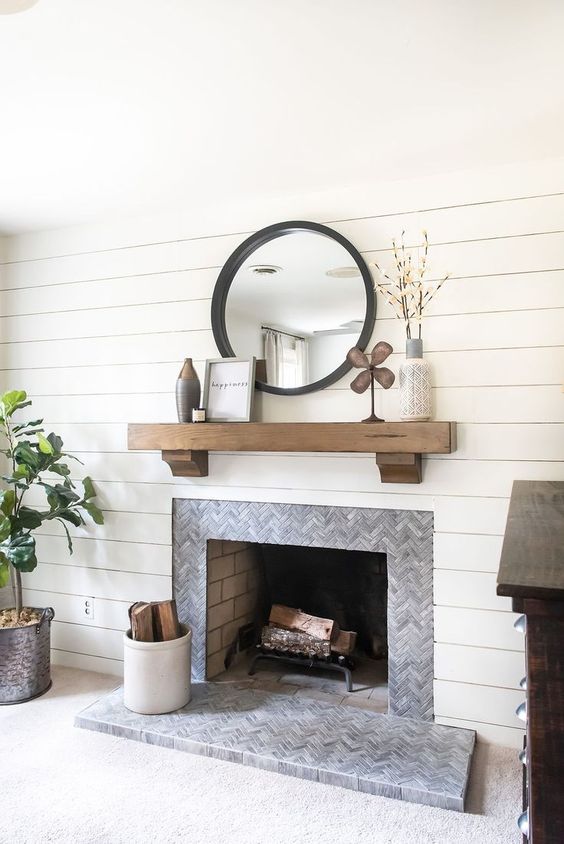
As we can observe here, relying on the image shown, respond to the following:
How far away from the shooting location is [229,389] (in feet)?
8.89

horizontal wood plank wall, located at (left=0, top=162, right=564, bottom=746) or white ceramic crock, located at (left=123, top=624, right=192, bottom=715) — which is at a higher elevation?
horizontal wood plank wall, located at (left=0, top=162, right=564, bottom=746)

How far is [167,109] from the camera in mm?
1981

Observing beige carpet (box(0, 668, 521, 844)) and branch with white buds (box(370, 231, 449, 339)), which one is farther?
branch with white buds (box(370, 231, 449, 339))

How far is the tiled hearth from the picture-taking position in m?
2.13

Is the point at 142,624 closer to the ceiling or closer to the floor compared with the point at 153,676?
closer to the ceiling

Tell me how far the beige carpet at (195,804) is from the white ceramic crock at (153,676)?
0.18 m

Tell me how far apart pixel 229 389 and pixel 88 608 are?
4.50ft

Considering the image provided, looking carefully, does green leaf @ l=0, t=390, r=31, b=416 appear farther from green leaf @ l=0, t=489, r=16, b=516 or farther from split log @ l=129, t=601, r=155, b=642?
split log @ l=129, t=601, r=155, b=642

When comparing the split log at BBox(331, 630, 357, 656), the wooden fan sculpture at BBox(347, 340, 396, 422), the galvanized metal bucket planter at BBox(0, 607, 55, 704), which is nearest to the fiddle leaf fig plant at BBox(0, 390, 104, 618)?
the galvanized metal bucket planter at BBox(0, 607, 55, 704)

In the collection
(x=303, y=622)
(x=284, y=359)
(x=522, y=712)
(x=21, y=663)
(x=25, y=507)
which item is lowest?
(x=21, y=663)

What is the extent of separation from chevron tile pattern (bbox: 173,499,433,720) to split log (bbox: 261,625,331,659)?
0.33 m

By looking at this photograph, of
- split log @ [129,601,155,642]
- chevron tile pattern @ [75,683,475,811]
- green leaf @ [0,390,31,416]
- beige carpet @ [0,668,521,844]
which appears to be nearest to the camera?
beige carpet @ [0,668,521,844]

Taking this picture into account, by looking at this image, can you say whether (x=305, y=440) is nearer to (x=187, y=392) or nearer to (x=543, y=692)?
(x=187, y=392)

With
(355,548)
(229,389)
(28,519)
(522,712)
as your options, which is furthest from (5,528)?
(522,712)
